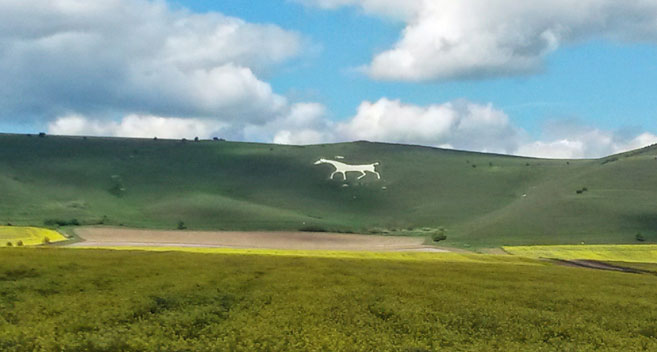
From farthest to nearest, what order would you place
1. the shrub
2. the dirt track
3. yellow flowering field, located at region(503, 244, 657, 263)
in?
the shrub → the dirt track → yellow flowering field, located at region(503, 244, 657, 263)

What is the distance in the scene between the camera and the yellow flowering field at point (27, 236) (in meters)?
111

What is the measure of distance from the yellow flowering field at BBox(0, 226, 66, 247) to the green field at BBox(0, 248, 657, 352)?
67.0 metres

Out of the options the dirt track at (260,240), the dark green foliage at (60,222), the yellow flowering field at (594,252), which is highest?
the dark green foliage at (60,222)

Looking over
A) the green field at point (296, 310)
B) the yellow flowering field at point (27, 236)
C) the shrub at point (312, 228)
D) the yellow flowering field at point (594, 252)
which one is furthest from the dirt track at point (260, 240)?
the green field at point (296, 310)

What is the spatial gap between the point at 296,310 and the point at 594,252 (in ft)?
334

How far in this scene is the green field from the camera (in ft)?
90.3

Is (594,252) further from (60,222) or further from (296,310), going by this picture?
Answer: (60,222)

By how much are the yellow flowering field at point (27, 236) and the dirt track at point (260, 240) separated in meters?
5.45

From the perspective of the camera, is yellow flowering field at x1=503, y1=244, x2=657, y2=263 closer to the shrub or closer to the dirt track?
the dirt track

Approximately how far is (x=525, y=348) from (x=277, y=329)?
10.4 meters

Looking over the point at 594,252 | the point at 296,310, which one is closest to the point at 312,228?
the point at 594,252

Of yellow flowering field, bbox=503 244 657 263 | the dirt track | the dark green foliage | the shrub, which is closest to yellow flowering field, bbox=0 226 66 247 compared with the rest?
the dirt track

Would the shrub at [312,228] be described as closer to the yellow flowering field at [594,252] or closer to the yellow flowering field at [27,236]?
the yellow flowering field at [594,252]

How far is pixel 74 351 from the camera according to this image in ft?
82.3
